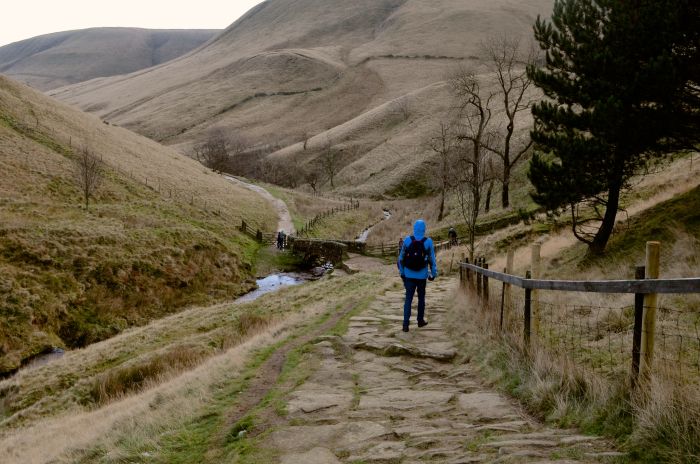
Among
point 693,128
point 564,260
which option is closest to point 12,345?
point 564,260

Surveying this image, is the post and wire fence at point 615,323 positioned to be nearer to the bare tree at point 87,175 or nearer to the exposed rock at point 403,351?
the exposed rock at point 403,351

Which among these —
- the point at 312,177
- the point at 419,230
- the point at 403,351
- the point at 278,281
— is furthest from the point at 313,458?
the point at 312,177

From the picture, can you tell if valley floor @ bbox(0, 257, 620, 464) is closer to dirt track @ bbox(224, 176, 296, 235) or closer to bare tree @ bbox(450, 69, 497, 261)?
bare tree @ bbox(450, 69, 497, 261)

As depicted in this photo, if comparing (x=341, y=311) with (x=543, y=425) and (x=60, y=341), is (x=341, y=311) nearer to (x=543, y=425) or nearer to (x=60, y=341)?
(x=543, y=425)

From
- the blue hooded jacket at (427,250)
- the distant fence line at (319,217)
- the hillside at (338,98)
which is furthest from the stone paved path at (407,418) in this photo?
the hillside at (338,98)

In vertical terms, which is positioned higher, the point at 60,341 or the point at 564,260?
the point at 564,260

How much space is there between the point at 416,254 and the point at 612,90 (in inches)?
349

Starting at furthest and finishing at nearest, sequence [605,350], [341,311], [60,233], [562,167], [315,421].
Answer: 1. [60,233]
2. [562,167]
3. [341,311]
4. [605,350]
5. [315,421]

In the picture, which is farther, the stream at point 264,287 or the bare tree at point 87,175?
the bare tree at point 87,175

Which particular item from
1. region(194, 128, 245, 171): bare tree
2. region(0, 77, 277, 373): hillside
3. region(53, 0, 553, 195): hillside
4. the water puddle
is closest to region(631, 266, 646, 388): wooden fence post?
region(0, 77, 277, 373): hillside

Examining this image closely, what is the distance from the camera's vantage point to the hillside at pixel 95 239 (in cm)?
2400

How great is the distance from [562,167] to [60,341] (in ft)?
71.0

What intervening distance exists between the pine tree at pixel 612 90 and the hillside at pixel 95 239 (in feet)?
69.1

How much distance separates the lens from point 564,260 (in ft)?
60.8
